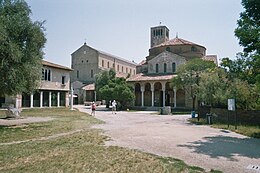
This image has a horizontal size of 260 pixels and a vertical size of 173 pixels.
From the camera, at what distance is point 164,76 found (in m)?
45.2

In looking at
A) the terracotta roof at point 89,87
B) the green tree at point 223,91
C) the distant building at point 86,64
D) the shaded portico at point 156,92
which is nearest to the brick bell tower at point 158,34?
the distant building at point 86,64

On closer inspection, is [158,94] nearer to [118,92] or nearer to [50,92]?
[118,92]

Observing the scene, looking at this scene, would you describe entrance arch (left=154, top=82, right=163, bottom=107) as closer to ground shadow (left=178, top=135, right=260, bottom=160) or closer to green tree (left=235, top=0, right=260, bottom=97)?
green tree (left=235, top=0, right=260, bottom=97)

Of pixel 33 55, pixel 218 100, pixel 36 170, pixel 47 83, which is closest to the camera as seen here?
pixel 36 170

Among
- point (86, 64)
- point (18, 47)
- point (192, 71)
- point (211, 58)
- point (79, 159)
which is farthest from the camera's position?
point (86, 64)

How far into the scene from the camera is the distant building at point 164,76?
4509cm

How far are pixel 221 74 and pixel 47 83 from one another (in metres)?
28.4

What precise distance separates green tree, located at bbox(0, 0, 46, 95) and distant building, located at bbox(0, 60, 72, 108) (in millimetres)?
21110

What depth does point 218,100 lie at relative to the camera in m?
22.5

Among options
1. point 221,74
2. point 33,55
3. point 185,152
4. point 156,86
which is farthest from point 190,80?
point 185,152

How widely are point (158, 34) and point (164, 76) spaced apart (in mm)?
32999

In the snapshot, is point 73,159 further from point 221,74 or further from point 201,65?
point 201,65

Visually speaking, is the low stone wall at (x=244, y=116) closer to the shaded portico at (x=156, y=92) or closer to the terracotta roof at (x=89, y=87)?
the shaded portico at (x=156, y=92)

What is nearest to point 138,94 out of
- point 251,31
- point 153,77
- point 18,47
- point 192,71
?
point 153,77
